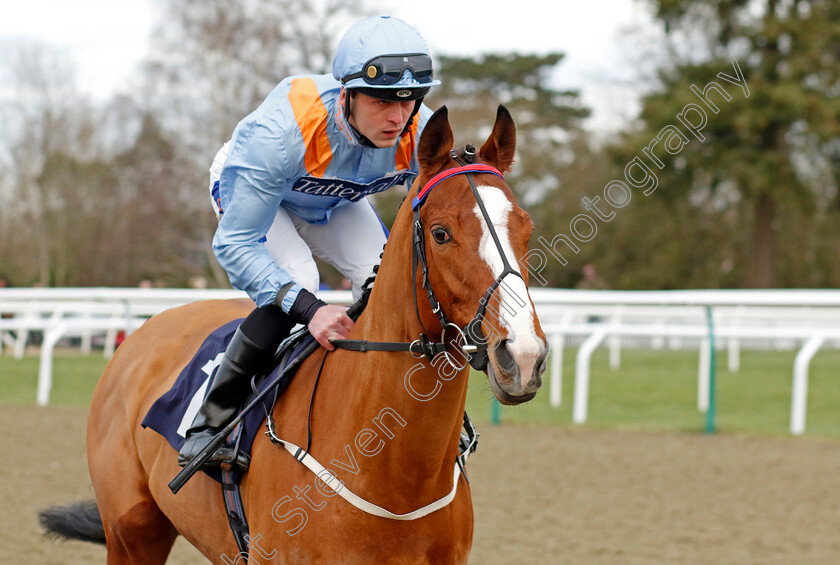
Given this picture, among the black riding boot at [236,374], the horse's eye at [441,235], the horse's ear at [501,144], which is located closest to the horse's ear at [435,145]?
the horse's ear at [501,144]

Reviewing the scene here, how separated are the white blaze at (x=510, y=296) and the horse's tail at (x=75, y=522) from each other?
2527 mm

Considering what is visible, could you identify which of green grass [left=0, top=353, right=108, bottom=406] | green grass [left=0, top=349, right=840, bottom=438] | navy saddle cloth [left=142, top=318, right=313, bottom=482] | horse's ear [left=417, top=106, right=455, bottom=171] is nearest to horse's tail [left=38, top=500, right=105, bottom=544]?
navy saddle cloth [left=142, top=318, right=313, bottom=482]

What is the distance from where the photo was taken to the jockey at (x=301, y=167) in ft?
8.84

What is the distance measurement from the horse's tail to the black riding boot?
120 cm

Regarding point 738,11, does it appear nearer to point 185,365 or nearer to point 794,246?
point 794,246

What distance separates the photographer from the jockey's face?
275 cm

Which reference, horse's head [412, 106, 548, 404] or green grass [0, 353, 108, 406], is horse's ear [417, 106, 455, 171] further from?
green grass [0, 353, 108, 406]

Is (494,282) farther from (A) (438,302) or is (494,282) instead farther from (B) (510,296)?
(A) (438,302)

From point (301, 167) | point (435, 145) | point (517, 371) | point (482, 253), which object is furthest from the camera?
point (301, 167)

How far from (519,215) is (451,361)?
16.1 inches

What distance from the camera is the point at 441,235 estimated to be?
226cm

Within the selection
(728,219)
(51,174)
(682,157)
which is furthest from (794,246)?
(51,174)

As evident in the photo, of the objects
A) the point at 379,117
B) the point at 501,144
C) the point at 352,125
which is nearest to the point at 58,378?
the point at 352,125

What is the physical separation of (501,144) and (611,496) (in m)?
4.21
